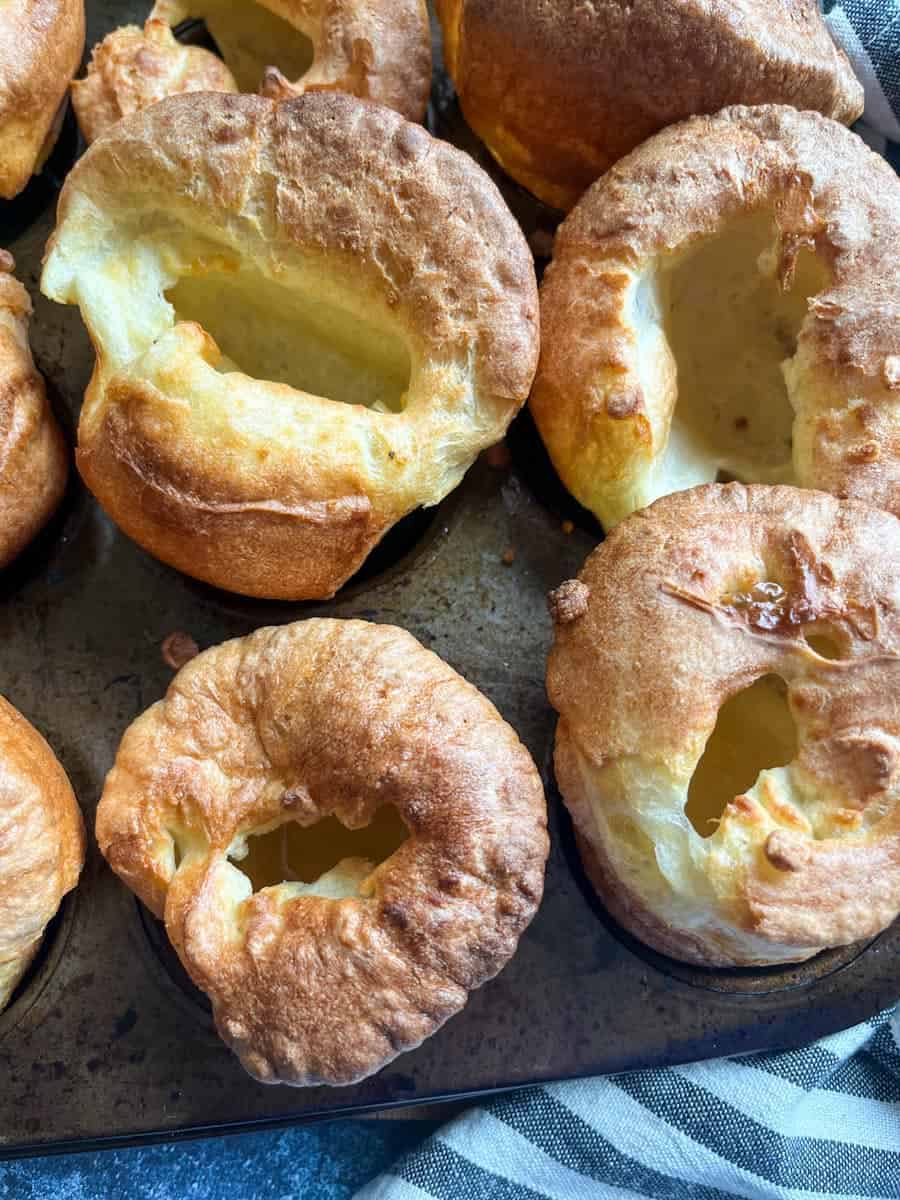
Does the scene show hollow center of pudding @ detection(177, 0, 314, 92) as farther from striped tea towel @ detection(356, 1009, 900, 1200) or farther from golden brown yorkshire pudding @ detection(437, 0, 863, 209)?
striped tea towel @ detection(356, 1009, 900, 1200)

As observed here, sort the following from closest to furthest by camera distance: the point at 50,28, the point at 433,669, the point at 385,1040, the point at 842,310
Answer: the point at 385,1040 → the point at 433,669 → the point at 842,310 → the point at 50,28

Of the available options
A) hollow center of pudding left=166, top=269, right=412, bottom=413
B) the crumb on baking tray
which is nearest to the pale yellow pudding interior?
hollow center of pudding left=166, top=269, right=412, bottom=413

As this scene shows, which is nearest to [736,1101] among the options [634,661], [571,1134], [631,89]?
[571,1134]

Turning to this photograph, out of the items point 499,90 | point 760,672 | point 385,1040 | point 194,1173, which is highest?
point 499,90

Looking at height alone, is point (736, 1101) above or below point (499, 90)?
below

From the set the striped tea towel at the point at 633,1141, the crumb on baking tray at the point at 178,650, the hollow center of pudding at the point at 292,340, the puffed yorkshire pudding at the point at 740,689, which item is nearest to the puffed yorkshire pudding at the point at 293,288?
the hollow center of pudding at the point at 292,340

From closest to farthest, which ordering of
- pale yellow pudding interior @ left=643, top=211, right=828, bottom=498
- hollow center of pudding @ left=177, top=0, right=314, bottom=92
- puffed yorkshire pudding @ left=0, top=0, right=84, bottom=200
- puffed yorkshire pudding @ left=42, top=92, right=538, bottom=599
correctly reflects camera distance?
puffed yorkshire pudding @ left=42, top=92, right=538, bottom=599 < puffed yorkshire pudding @ left=0, top=0, right=84, bottom=200 < pale yellow pudding interior @ left=643, top=211, right=828, bottom=498 < hollow center of pudding @ left=177, top=0, right=314, bottom=92

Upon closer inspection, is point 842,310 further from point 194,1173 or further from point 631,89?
point 194,1173
